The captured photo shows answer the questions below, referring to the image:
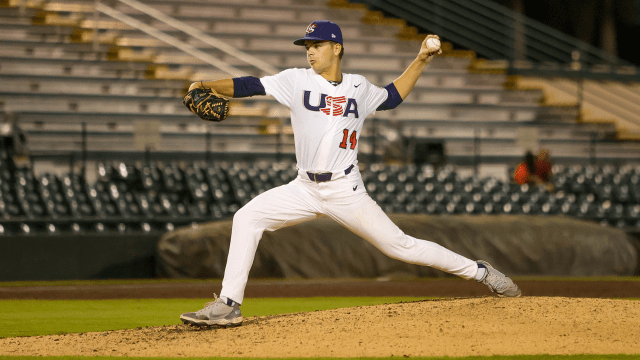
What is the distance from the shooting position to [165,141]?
14945mm

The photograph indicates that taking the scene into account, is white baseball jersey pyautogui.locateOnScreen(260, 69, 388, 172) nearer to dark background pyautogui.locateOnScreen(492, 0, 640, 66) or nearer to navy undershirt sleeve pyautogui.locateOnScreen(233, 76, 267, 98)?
navy undershirt sleeve pyautogui.locateOnScreen(233, 76, 267, 98)

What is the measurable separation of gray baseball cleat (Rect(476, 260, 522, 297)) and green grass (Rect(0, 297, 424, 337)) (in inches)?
82.7

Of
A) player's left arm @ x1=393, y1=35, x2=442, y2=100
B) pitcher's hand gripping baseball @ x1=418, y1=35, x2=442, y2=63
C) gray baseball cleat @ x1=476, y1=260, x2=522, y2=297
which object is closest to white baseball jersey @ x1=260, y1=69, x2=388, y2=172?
player's left arm @ x1=393, y1=35, x2=442, y2=100

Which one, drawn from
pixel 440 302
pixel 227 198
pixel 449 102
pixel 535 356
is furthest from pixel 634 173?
pixel 535 356

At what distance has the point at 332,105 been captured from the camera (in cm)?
509

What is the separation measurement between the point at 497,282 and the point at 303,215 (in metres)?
1.45

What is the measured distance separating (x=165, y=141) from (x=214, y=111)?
1030 centimetres

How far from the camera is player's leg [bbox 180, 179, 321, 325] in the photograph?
16.4 ft

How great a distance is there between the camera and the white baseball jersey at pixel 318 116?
16.5 feet

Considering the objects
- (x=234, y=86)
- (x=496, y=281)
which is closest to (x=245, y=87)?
(x=234, y=86)

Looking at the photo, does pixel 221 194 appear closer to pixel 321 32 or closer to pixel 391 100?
pixel 391 100

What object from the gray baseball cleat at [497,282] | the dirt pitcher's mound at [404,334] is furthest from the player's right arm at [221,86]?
the gray baseball cleat at [497,282]

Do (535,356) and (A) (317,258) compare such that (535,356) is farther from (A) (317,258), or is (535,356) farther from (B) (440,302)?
(A) (317,258)

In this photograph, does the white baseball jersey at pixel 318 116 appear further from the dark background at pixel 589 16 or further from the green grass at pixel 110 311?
the dark background at pixel 589 16
